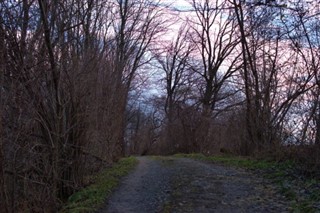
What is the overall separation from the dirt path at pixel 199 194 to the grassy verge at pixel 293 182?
270 mm

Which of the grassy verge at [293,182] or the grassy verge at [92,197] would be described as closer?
the grassy verge at [293,182]

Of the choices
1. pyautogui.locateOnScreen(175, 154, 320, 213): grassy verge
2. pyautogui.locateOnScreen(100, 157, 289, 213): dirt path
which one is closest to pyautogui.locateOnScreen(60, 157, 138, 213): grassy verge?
pyautogui.locateOnScreen(100, 157, 289, 213): dirt path

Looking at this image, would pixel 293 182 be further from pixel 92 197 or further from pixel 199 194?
pixel 92 197

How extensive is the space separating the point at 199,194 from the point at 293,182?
253 cm

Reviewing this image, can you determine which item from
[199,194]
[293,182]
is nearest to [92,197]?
[199,194]

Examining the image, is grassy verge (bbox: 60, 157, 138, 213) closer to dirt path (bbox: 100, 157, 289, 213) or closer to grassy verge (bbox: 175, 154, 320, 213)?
dirt path (bbox: 100, 157, 289, 213)

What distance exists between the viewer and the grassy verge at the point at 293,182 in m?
8.43

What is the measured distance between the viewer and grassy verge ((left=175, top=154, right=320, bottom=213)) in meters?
8.43

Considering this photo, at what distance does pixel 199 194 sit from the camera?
10.2 meters

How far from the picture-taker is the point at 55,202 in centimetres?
1005

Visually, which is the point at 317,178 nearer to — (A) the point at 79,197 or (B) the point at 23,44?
(A) the point at 79,197

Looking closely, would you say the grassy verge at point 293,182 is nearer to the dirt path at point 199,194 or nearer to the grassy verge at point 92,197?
the dirt path at point 199,194

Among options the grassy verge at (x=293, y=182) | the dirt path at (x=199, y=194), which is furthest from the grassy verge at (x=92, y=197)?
the grassy verge at (x=293, y=182)

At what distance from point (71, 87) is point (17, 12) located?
316 centimetres
